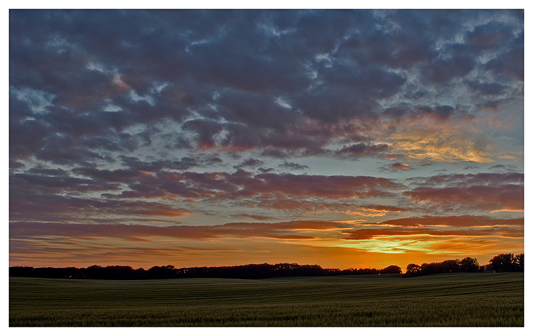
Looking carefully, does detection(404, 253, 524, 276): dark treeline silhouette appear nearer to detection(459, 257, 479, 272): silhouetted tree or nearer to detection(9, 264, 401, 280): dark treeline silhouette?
detection(459, 257, 479, 272): silhouetted tree

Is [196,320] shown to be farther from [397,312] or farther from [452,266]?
[452,266]

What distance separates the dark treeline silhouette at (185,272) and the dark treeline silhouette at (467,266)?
414 inches

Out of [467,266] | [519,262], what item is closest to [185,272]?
[467,266]

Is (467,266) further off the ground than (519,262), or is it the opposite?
(519,262)

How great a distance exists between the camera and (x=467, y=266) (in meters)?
102

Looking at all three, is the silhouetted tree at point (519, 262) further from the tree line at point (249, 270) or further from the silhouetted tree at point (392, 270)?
the silhouetted tree at point (392, 270)

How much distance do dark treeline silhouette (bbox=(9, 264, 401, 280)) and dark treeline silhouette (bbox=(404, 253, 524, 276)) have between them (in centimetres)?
1052

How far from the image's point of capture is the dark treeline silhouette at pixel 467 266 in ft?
299

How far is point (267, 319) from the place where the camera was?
1376 cm

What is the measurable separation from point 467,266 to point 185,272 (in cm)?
8820

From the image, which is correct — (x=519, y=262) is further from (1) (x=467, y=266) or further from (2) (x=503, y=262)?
(1) (x=467, y=266)

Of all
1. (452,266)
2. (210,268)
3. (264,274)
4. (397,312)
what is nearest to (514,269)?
(452,266)

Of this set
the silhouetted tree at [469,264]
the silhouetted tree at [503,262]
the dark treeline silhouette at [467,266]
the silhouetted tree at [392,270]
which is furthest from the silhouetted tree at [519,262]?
the silhouetted tree at [392,270]
